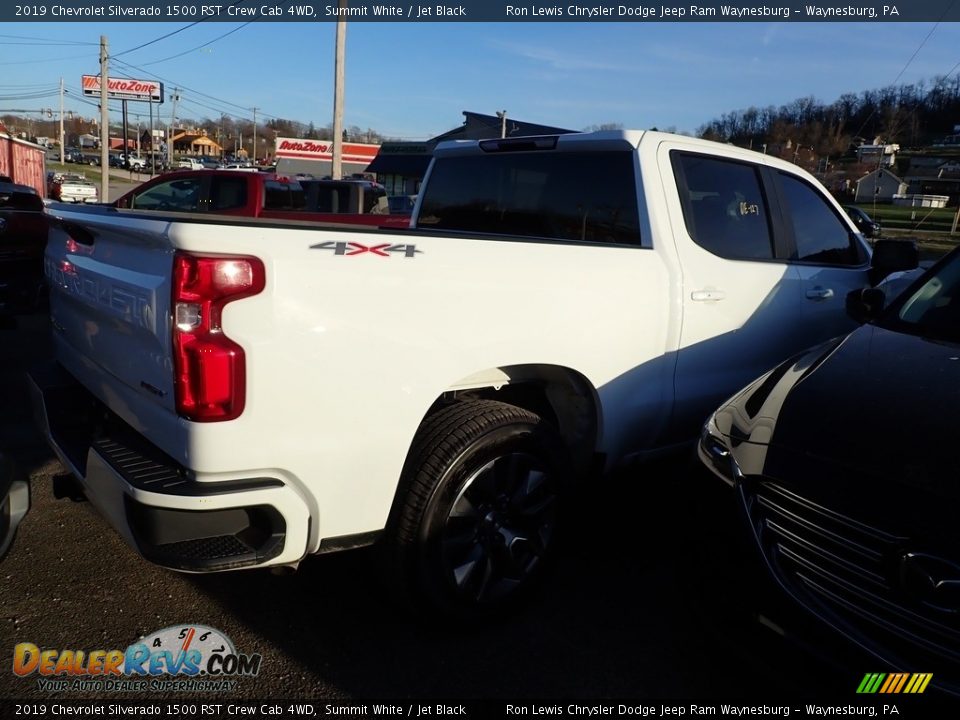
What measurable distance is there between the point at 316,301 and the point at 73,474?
1.31 m

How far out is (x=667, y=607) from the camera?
10.3 feet

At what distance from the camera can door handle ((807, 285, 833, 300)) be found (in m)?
4.26

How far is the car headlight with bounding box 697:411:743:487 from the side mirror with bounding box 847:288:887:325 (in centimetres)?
126

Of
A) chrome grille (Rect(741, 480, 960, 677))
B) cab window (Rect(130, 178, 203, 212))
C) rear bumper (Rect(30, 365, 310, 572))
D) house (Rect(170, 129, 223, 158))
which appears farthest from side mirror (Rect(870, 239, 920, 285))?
house (Rect(170, 129, 223, 158))

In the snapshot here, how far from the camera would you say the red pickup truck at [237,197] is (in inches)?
402

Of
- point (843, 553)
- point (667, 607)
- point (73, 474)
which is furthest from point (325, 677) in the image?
point (843, 553)

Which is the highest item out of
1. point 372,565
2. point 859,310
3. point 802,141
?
point 802,141

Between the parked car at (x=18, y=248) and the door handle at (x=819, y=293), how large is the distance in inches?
269

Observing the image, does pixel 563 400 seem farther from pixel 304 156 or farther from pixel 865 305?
pixel 304 156

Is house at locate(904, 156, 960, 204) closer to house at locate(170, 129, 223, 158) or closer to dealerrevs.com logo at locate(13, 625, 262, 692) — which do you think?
dealerrevs.com logo at locate(13, 625, 262, 692)

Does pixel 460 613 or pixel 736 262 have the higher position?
pixel 736 262

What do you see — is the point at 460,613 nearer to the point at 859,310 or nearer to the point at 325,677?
the point at 325,677

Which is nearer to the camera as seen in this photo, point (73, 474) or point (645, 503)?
point (73, 474)

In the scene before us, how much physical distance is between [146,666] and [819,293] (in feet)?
13.0
